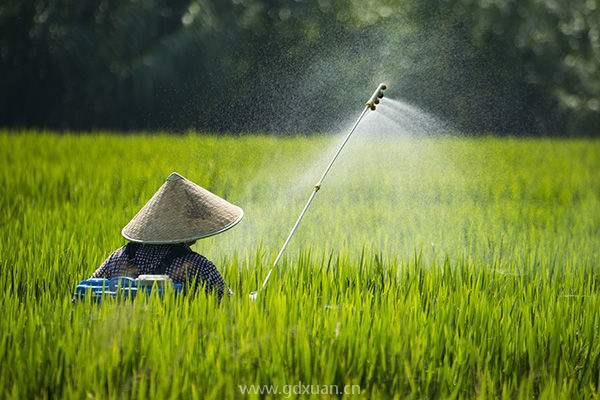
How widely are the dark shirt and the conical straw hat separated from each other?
0.09 metres

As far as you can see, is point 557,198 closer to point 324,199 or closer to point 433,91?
point 324,199

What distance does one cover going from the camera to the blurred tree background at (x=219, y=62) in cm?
1794

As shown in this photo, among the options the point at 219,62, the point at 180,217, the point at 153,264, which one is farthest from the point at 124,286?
the point at 219,62

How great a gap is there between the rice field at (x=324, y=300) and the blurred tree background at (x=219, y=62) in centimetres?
877

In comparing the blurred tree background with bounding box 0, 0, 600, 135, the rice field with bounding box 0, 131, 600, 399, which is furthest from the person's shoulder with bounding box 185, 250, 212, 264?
the blurred tree background with bounding box 0, 0, 600, 135

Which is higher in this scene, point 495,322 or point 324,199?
point 324,199

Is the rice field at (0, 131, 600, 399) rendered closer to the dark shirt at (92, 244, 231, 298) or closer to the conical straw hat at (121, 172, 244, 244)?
the dark shirt at (92, 244, 231, 298)

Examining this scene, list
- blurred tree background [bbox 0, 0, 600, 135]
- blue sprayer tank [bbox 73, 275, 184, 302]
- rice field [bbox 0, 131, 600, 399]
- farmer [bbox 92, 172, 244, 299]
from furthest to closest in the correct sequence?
blurred tree background [bbox 0, 0, 600, 135]
farmer [bbox 92, 172, 244, 299]
blue sprayer tank [bbox 73, 275, 184, 302]
rice field [bbox 0, 131, 600, 399]

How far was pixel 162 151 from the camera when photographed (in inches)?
439

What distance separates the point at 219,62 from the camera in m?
18.3

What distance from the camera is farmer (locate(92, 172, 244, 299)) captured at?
3762 mm

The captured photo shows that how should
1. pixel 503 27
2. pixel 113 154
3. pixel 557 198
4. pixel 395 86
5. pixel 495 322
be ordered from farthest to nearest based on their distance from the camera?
pixel 503 27, pixel 395 86, pixel 113 154, pixel 557 198, pixel 495 322

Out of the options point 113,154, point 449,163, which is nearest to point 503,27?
point 449,163

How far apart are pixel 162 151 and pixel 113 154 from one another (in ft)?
1.63
